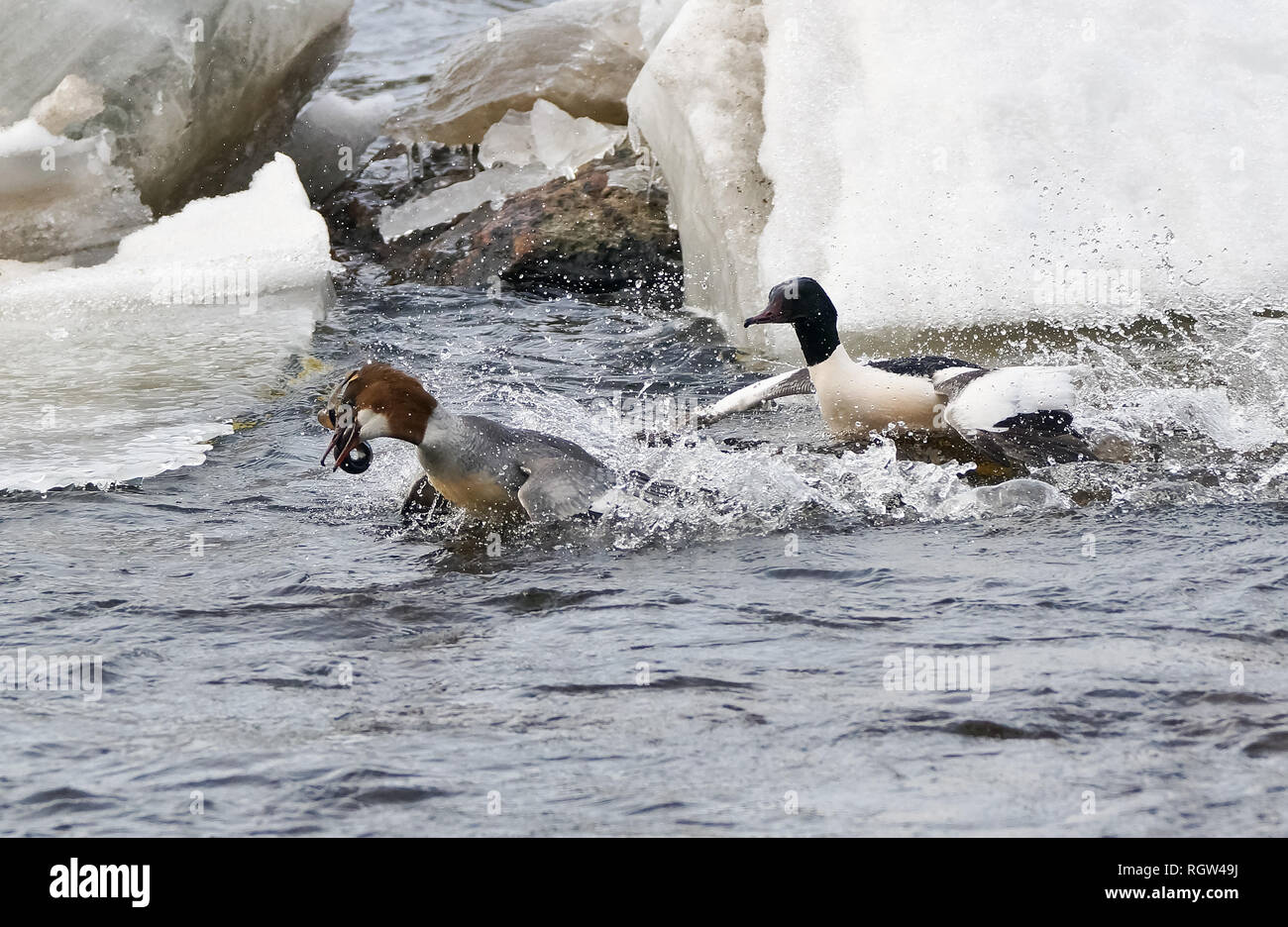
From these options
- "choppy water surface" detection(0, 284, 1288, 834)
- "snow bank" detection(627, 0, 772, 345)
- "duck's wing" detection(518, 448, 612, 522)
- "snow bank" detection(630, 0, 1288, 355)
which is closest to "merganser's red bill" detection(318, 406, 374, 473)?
"choppy water surface" detection(0, 284, 1288, 834)

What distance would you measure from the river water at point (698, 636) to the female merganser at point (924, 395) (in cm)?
20

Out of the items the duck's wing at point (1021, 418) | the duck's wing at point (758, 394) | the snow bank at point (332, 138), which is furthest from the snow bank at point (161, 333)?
the duck's wing at point (1021, 418)

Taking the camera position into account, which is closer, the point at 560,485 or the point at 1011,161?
the point at 560,485

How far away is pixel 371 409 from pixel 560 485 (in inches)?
30.1

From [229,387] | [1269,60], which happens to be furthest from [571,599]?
[1269,60]

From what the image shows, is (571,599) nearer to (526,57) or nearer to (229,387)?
(229,387)

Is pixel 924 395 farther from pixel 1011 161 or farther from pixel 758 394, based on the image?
pixel 1011 161

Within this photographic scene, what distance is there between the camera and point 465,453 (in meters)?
5.55

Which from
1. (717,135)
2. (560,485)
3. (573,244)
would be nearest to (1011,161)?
(717,135)

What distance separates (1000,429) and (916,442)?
1.76ft

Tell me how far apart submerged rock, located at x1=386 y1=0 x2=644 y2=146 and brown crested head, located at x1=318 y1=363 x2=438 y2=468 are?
19.4 ft

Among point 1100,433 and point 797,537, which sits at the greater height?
point 1100,433

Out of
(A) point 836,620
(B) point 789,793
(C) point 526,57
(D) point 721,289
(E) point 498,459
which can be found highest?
(C) point 526,57

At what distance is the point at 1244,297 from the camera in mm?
7152
